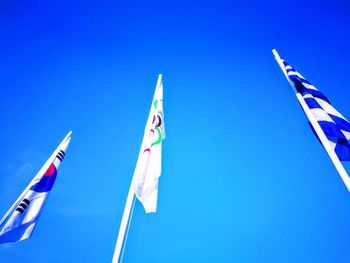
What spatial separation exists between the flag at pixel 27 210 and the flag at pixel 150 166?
4.10 metres

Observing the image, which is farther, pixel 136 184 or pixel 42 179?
pixel 42 179

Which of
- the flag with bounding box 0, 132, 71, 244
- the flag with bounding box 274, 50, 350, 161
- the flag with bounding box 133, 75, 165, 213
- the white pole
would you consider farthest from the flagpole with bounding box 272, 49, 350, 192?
the flag with bounding box 0, 132, 71, 244

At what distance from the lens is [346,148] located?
6.38 metres

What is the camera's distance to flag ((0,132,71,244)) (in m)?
7.34

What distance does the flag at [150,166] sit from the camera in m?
6.04

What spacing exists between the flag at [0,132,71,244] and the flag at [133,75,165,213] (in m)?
4.10

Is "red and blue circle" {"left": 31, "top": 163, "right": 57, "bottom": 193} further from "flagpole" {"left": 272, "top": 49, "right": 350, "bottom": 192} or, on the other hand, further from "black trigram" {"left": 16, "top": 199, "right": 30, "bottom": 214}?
"flagpole" {"left": 272, "top": 49, "right": 350, "bottom": 192}

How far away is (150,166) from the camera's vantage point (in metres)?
6.72

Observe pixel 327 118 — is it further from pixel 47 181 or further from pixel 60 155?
pixel 60 155

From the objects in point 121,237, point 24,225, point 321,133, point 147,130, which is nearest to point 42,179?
point 24,225

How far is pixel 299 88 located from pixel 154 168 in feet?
16.9

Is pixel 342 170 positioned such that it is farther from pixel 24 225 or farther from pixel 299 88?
pixel 24 225

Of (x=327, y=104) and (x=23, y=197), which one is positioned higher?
(x=327, y=104)

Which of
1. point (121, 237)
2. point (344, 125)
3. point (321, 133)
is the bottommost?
point (121, 237)
